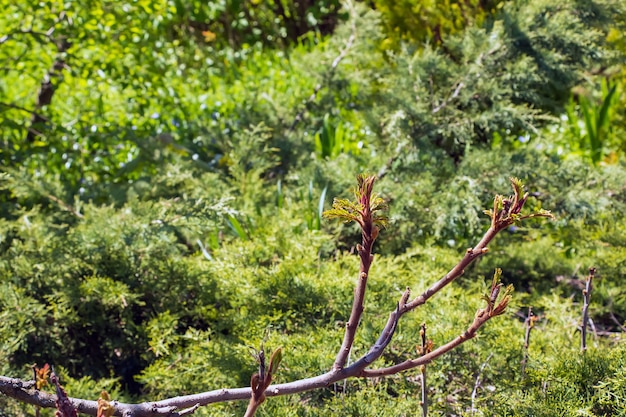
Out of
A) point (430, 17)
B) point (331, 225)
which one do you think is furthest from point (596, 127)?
point (331, 225)

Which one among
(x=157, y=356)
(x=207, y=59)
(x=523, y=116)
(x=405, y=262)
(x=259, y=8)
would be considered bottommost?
(x=157, y=356)

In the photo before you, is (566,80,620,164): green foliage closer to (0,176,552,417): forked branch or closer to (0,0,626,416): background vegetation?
(0,0,626,416): background vegetation

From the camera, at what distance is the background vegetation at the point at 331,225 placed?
76.2 inches

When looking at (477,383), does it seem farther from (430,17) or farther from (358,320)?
(430,17)

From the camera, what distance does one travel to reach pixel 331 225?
9.88ft

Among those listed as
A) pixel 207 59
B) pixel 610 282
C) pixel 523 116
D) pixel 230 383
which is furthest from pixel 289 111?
pixel 207 59

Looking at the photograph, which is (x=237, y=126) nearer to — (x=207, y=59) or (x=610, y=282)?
(x=610, y=282)

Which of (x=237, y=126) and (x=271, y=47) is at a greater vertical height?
(x=271, y=47)

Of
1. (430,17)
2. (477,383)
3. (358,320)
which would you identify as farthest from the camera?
(430,17)

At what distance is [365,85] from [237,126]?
79 centimetres

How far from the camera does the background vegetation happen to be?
6.35ft

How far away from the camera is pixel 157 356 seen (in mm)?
2186

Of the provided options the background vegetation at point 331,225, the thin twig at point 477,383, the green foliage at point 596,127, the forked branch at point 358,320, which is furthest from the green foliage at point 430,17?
the forked branch at point 358,320

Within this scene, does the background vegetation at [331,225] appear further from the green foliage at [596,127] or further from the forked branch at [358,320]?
the forked branch at [358,320]
